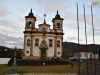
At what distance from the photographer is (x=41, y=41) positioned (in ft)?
108

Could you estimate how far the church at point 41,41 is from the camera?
3269 cm

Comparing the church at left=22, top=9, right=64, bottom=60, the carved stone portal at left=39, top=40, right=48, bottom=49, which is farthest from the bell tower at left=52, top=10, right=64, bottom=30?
the carved stone portal at left=39, top=40, right=48, bottom=49

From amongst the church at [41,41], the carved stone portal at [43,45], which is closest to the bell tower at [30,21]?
the church at [41,41]

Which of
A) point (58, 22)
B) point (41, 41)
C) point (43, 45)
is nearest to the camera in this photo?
point (43, 45)

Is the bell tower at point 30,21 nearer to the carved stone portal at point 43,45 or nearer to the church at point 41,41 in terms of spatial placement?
the church at point 41,41

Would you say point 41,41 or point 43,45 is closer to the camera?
point 43,45

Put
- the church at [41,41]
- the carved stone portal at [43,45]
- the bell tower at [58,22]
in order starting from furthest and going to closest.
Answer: the bell tower at [58,22] → the church at [41,41] → the carved stone portal at [43,45]

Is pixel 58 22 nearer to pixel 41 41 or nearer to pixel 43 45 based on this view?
pixel 41 41

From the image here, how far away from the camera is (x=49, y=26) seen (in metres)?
33.8

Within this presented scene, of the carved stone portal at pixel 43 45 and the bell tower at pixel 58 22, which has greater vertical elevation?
the bell tower at pixel 58 22

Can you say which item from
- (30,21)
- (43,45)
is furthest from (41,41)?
(30,21)

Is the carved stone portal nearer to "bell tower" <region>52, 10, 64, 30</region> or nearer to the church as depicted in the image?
the church

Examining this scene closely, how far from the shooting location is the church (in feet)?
107

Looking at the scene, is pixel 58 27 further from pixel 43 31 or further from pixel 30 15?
pixel 30 15
